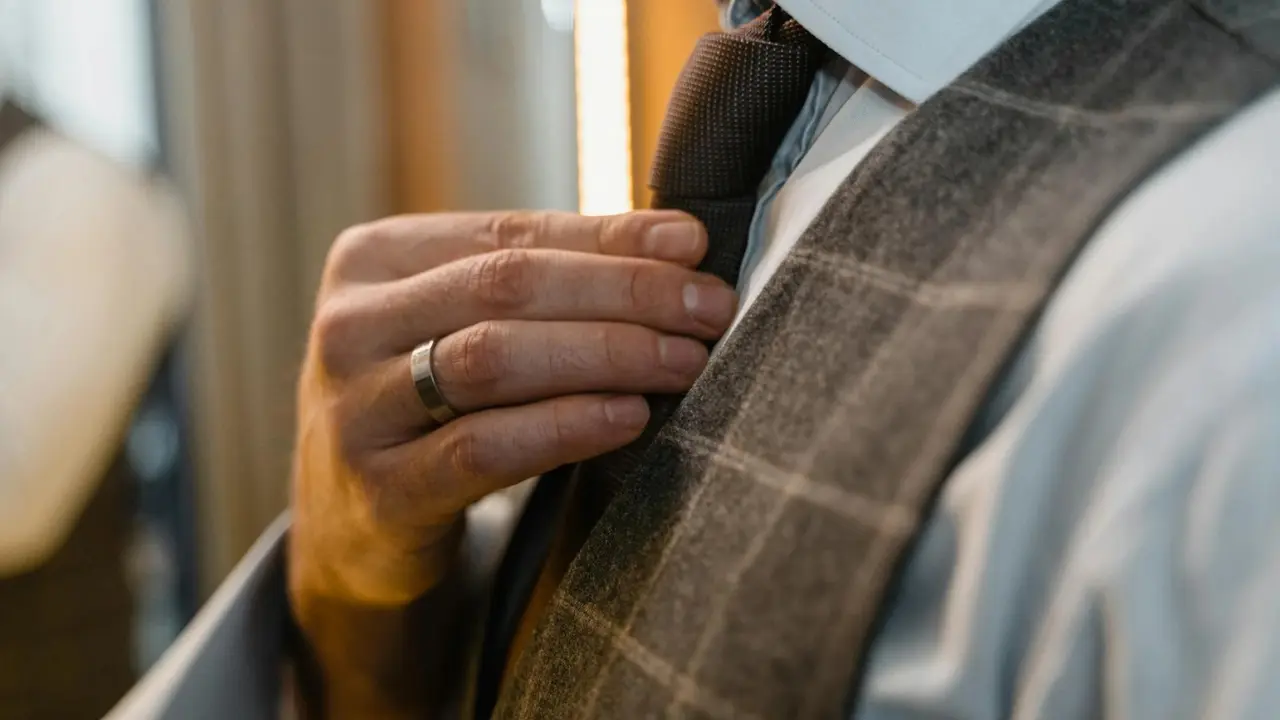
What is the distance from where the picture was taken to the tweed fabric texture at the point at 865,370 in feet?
0.90

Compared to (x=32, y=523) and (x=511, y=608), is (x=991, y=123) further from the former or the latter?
(x=32, y=523)

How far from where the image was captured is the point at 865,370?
0.30m

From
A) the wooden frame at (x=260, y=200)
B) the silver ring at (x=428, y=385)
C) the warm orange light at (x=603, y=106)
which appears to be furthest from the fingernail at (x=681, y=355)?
the wooden frame at (x=260, y=200)

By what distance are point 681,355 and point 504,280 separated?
0.09 m

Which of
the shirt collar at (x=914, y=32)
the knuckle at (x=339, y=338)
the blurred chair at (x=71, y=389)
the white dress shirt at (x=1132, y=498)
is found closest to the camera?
the white dress shirt at (x=1132, y=498)

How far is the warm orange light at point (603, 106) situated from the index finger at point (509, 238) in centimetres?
68

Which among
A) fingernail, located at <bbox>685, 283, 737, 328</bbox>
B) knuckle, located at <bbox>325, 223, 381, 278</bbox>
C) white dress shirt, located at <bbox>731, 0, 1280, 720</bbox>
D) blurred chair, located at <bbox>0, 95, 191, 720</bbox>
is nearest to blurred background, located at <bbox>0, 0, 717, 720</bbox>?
blurred chair, located at <bbox>0, 95, 191, 720</bbox>

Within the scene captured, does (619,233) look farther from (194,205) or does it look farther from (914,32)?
(194,205)

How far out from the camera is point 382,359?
471mm

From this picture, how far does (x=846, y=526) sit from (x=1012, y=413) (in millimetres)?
56

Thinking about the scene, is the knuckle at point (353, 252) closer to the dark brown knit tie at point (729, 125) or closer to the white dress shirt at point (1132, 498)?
the dark brown knit tie at point (729, 125)

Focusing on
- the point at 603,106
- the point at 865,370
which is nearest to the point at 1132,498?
the point at 865,370

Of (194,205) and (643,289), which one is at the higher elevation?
(643,289)

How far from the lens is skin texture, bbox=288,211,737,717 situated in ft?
1.33
